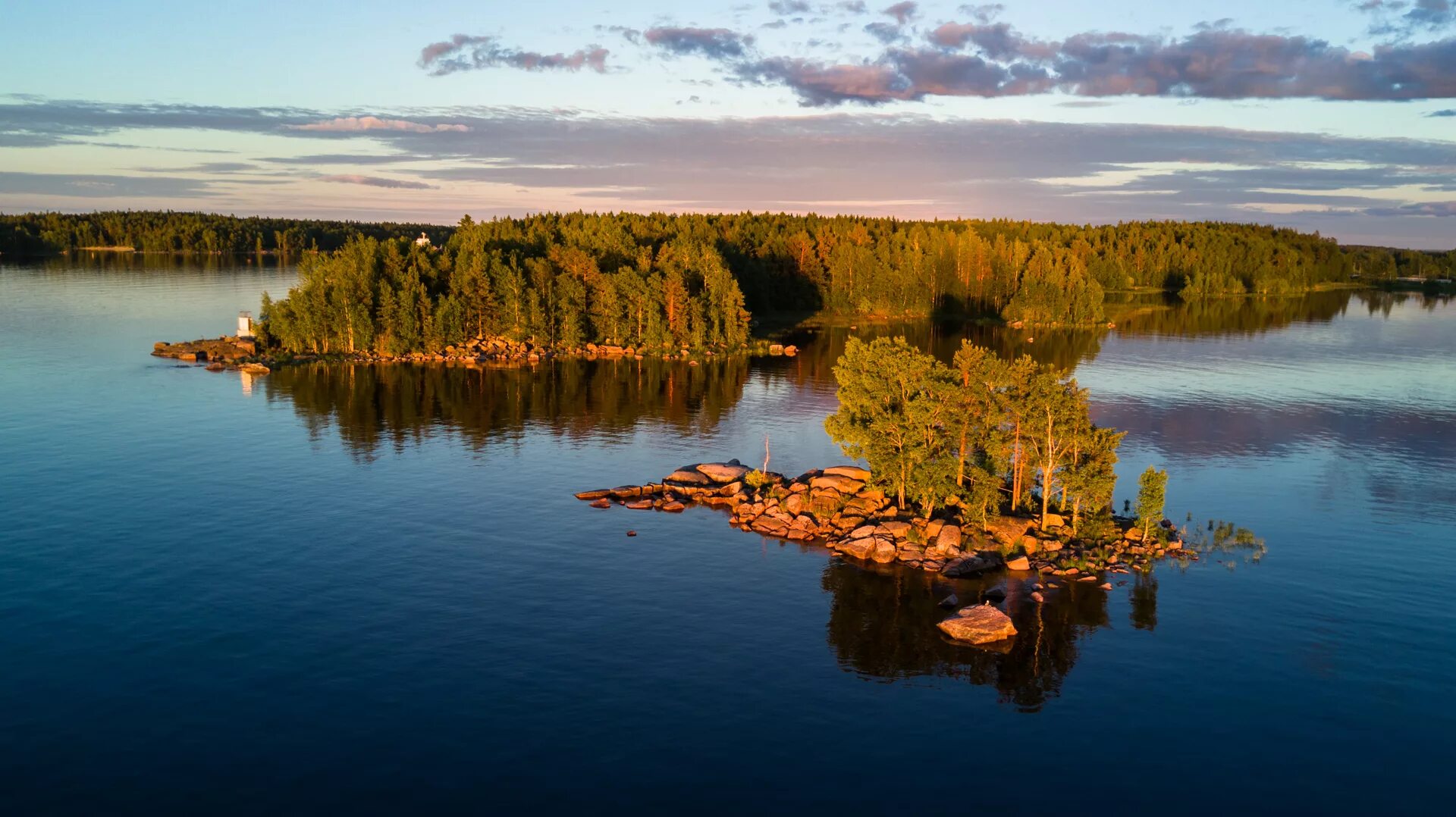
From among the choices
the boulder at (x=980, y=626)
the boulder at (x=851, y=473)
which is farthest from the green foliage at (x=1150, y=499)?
the boulder at (x=851, y=473)

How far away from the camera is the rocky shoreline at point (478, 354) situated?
6329 inches

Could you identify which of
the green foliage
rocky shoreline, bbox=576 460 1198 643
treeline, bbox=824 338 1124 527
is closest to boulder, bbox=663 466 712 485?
rocky shoreline, bbox=576 460 1198 643

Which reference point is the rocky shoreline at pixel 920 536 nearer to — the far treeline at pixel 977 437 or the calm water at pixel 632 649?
the far treeline at pixel 977 437

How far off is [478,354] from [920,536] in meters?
115

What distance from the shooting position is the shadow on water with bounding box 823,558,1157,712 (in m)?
56.2

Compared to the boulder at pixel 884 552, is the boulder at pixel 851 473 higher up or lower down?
higher up

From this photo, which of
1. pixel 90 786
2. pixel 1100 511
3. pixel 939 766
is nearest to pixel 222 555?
pixel 90 786

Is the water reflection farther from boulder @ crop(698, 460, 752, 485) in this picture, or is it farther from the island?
the island

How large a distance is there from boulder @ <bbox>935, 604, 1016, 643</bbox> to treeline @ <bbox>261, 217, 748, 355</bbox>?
124823 millimetres

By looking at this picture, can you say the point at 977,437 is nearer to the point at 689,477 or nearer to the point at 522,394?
the point at 689,477

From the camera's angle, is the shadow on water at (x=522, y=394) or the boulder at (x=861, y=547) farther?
the shadow on water at (x=522, y=394)

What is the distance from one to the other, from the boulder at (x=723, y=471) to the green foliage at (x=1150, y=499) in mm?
35047

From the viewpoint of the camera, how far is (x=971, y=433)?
265ft

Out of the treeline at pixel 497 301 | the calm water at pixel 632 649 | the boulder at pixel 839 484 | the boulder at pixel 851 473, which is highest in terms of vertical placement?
the treeline at pixel 497 301
